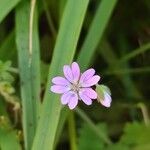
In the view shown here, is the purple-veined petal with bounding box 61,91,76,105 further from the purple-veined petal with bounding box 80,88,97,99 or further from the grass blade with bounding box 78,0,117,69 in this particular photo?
the grass blade with bounding box 78,0,117,69

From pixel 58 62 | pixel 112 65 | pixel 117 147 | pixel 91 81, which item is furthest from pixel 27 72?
pixel 112 65

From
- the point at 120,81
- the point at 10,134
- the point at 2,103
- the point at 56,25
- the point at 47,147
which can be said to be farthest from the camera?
the point at 120,81

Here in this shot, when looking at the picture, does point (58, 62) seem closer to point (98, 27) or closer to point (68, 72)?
point (68, 72)

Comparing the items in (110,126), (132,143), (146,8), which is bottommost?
(132,143)

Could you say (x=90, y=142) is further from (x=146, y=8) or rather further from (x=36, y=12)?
(x=146, y=8)

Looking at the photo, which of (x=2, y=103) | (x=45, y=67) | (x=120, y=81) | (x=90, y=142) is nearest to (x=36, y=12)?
(x=45, y=67)

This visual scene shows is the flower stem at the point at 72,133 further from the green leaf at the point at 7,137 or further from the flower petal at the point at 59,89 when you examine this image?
the flower petal at the point at 59,89

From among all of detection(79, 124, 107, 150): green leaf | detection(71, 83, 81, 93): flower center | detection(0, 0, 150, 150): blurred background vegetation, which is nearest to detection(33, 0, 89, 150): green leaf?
detection(71, 83, 81, 93): flower center
